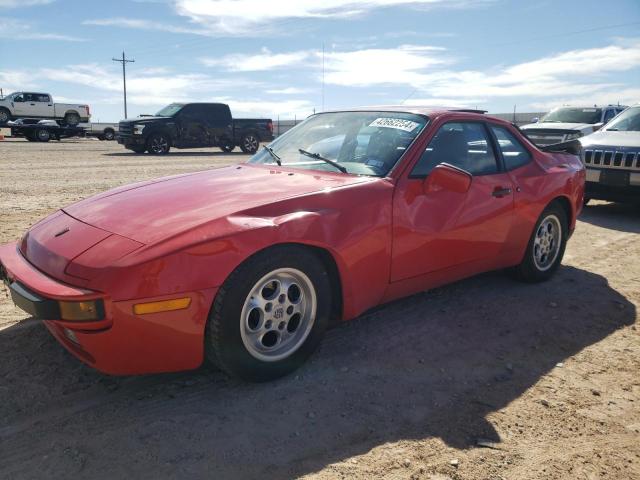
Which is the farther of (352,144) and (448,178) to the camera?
(352,144)

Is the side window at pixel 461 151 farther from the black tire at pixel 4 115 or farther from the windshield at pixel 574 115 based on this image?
the black tire at pixel 4 115

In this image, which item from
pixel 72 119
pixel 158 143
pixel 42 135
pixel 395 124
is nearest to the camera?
pixel 395 124

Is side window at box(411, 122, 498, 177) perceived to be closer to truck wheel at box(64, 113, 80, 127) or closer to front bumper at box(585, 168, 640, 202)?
front bumper at box(585, 168, 640, 202)

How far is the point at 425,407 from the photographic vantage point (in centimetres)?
261

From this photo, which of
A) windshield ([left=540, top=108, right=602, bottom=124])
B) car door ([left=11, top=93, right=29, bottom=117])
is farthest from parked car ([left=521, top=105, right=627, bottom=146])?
car door ([left=11, top=93, right=29, bottom=117])

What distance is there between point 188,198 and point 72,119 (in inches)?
1295

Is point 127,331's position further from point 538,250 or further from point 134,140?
point 134,140

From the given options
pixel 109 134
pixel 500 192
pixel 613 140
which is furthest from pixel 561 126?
pixel 109 134

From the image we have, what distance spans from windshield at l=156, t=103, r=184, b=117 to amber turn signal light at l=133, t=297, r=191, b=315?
54.5ft

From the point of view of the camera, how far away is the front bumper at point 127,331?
7.45 feet

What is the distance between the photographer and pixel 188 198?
2.93m

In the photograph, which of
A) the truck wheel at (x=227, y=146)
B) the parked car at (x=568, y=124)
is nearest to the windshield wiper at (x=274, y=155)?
the parked car at (x=568, y=124)

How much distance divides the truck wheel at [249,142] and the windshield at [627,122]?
13632 millimetres

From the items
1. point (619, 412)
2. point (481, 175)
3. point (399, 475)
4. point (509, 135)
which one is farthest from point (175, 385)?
point (509, 135)
